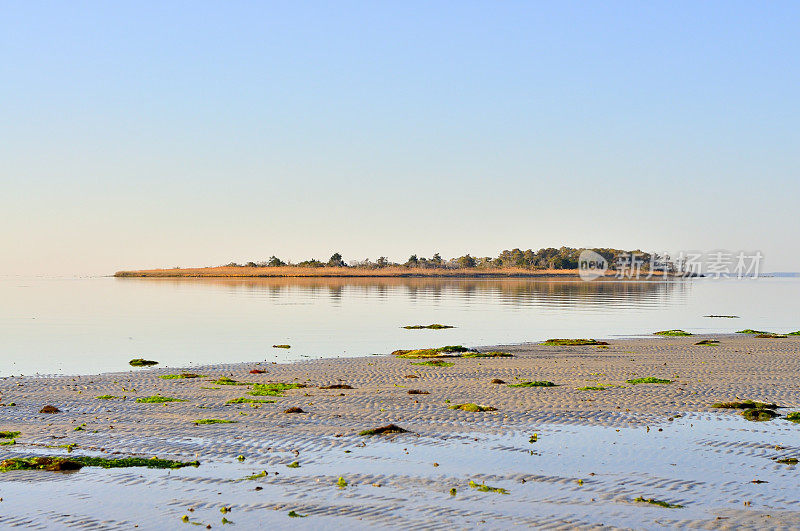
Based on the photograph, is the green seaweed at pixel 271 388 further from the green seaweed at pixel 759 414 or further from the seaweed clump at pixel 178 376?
the green seaweed at pixel 759 414

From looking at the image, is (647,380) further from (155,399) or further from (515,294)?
(515,294)

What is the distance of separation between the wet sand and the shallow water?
0.15 ft

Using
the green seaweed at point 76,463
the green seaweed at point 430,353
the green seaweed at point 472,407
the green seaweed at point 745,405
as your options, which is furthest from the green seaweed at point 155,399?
the green seaweed at point 430,353

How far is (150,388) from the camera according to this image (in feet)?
82.8

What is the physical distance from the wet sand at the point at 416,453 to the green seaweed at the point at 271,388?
0.47m

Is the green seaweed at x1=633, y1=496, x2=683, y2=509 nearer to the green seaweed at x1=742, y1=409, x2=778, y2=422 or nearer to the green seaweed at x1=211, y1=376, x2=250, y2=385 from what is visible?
the green seaweed at x1=742, y1=409, x2=778, y2=422

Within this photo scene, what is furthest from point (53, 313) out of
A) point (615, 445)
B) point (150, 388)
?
point (615, 445)

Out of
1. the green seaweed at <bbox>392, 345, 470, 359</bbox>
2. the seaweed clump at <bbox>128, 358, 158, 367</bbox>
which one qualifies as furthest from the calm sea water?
the green seaweed at <bbox>392, 345, 470, 359</bbox>

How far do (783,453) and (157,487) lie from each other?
11.7 meters

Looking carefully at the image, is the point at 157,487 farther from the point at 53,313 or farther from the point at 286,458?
the point at 53,313

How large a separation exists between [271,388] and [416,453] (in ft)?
33.4

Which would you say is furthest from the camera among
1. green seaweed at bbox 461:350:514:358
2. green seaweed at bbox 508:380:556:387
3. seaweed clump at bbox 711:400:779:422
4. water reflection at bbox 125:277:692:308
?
water reflection at bbox 125:277:692:308

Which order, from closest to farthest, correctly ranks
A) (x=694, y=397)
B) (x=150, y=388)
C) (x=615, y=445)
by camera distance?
(x=615, y=445) → (x=694, y=397) → (x=150, y=388)

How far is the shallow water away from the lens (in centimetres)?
1125
